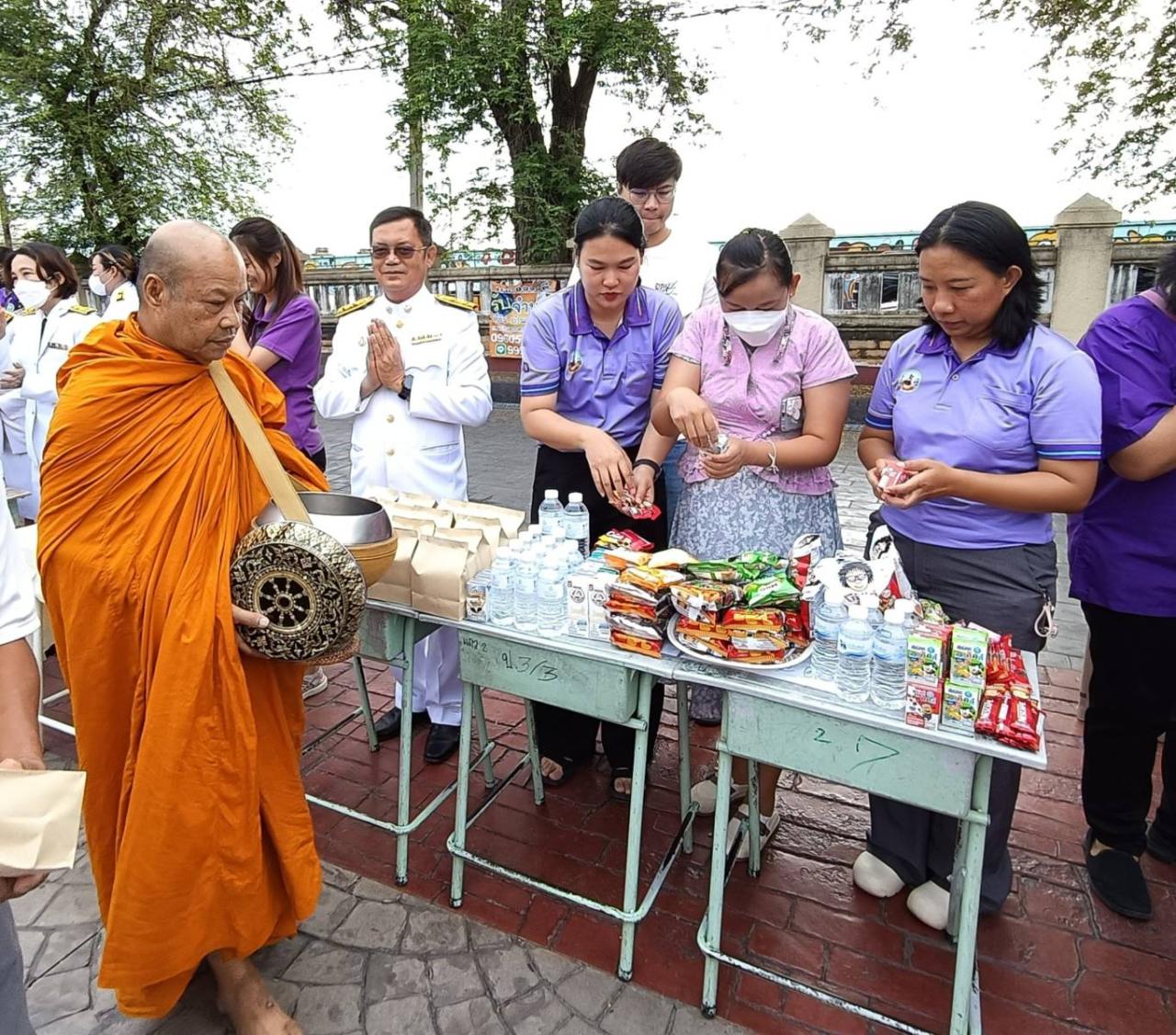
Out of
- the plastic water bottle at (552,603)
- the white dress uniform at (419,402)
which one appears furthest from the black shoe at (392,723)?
the plastic water bottle at (552,603)

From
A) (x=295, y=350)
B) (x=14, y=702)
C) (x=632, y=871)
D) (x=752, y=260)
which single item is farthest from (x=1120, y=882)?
(x=295, y=350)

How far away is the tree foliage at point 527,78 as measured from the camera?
35.1 ft

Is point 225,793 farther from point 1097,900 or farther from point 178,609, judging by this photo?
point 1097,900

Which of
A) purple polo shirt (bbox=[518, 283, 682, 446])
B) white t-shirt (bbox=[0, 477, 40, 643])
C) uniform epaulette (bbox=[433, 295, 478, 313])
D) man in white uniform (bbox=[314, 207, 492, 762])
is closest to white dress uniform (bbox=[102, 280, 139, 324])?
man in white uniform (bbox=[314, 207, 492, 762])

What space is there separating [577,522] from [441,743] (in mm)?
1218

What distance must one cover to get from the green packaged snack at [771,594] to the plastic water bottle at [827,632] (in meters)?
0.08

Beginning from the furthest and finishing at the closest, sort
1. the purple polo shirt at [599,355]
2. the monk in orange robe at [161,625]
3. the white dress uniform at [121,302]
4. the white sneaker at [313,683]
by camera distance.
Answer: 1. the white dress uniform at [121,302]
2. the white sneaker at [313,683]
3. the purple polo shirt at [599,355]
4. the monk in orange robe at [161,625]

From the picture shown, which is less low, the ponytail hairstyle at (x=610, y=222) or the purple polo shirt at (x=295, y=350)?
the ponytail hairstyle at (x=610, y=222)

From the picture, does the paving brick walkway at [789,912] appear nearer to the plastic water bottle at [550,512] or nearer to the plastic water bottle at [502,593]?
the plastic water bottle at [502,593]

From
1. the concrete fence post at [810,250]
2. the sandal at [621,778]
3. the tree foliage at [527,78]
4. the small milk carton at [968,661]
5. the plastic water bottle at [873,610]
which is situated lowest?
the sandal at [621,778]

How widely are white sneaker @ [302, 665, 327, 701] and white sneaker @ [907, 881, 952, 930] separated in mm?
2666

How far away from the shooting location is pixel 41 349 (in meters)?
4.65

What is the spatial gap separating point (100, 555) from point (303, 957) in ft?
4.17

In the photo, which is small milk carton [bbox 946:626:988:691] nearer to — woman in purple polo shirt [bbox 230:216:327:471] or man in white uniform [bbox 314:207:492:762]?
man in white uniform [bbox 314:207:492:762]
